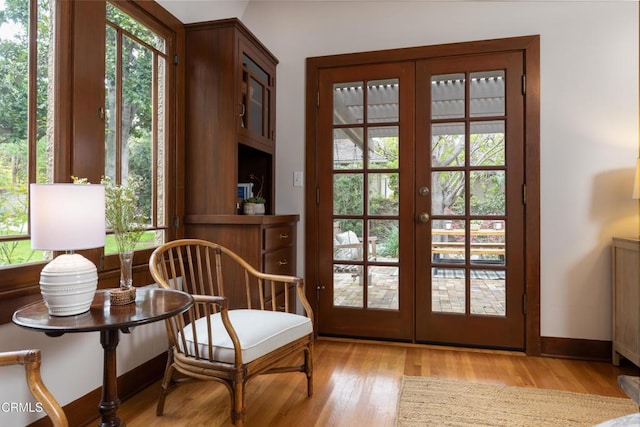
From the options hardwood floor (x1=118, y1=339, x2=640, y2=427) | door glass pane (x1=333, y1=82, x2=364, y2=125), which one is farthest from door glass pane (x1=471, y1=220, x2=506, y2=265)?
door glass pane (x1=333, y1=82, x2=364, y2=125)

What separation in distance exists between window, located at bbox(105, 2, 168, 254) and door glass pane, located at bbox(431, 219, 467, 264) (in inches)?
72.1

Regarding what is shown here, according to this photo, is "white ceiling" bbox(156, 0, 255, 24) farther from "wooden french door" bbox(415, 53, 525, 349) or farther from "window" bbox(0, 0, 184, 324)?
"wooden french door" bbox(415, 53, 525, 349)

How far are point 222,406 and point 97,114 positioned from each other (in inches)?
60.1

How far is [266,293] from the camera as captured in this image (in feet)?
7.66

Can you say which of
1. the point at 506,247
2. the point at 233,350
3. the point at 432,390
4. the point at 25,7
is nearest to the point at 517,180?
the point at 506,247

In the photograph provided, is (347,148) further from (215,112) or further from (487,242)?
(487,242)

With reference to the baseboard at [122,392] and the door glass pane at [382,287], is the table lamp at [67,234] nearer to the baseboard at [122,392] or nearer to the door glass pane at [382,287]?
the baseboard at [122,392]

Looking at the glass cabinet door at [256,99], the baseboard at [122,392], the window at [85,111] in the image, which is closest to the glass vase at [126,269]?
the window at [85,111]

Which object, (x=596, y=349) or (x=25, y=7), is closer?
(x=25, y=7)

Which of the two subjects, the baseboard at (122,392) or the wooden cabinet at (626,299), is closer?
the baseboard at (122,392)

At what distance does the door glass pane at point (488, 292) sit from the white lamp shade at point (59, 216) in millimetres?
2352

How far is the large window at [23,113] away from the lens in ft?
4.53

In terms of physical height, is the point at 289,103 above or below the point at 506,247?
above

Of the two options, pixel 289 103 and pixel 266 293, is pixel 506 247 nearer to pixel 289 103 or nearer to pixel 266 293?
pixel 266 293
